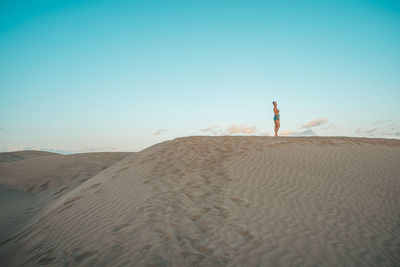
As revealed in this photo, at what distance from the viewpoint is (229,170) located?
7902 millimetres

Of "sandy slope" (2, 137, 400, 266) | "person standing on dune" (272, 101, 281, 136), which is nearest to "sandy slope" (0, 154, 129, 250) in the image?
"sandy slope" (2, 137, 400, 266)

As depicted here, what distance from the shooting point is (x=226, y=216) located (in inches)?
196

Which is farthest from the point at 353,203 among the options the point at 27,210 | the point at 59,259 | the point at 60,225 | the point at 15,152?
the point at 15,152

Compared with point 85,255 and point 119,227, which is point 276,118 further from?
point 85,255

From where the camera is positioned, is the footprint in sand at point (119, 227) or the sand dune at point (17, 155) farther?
the sand dune at point (17, 155)

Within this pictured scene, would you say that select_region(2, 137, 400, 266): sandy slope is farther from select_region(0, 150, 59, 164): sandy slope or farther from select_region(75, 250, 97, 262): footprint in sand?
select_region(0, 150, 59, 164): sandy slope

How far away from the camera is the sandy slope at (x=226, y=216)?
3736 mm

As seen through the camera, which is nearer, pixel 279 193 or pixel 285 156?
pixel 279 193

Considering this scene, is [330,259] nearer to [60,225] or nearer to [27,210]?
[60,225]

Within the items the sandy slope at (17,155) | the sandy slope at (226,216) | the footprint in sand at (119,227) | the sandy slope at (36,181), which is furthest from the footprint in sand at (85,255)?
the sandy slope at (17,155)

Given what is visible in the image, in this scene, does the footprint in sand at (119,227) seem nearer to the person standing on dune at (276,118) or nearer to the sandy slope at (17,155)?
the person standing on dune at (276,118)

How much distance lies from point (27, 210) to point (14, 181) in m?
5.22

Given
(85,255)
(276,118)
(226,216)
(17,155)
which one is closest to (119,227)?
(85,255)

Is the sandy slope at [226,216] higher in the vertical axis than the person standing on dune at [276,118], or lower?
lower
